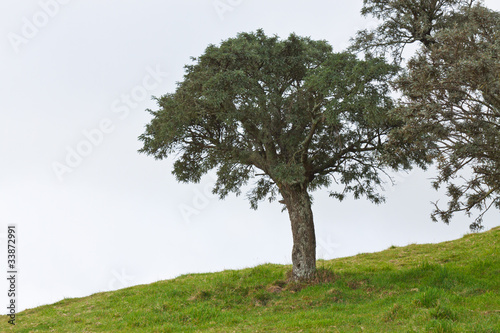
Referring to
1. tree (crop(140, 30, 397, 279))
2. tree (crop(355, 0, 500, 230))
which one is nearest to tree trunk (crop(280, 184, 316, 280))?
tree (crop(140, 30, 397, 279))

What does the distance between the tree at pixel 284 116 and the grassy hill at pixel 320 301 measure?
2.79 m

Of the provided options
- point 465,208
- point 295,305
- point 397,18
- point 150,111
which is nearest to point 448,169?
point 465,208

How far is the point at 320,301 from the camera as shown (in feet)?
58.2

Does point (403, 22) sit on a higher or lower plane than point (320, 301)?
higher

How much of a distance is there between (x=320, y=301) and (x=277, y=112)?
934 centimetres

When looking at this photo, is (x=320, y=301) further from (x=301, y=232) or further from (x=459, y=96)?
(x=459, y=96)

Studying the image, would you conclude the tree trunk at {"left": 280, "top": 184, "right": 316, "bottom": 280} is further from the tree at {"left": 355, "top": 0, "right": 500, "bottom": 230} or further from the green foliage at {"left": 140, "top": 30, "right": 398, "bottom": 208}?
the tree at {"left": 355, "top": 0, "right": 500, "bottom": 230}

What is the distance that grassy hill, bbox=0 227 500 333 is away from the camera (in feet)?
44.3

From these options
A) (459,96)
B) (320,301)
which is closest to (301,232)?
(320,301)

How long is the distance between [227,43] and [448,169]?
38.4 feet

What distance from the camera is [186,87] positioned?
2027 centimetres

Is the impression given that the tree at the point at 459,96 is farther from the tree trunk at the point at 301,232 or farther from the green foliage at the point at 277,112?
the tree trunk at the point at 301,232

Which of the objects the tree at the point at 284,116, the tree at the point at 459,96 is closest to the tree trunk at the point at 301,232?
the tree at the point at 284,116

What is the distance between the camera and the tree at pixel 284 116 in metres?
18.4
